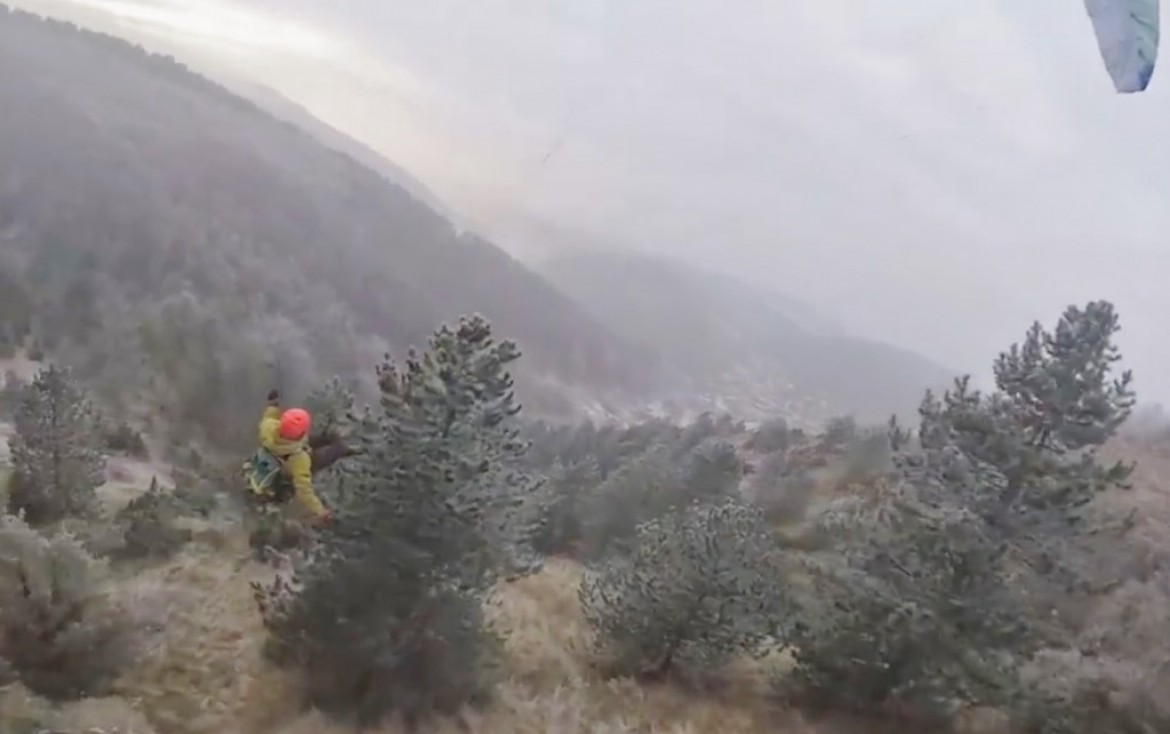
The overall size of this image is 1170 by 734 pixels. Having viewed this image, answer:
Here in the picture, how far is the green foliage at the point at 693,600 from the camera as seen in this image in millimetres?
11906

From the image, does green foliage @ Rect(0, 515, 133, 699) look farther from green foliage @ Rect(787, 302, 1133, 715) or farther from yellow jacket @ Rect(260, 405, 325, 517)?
green foliage @ Rect(787, 302, 1133, 715)

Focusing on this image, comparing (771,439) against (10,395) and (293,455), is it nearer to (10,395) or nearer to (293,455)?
(10,395)

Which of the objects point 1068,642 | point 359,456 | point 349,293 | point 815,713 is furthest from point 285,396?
point 349,293

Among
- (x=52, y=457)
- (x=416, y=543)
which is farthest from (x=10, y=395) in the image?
(x=416, y=543)

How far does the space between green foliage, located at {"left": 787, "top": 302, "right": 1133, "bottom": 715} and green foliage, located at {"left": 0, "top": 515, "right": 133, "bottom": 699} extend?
28.7 feet

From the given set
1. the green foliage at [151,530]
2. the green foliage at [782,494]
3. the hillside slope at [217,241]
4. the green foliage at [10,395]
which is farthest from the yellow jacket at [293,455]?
the hillside slope at [217,241]

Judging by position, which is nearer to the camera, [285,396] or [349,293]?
[285,396]

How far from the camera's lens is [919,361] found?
7475 cm

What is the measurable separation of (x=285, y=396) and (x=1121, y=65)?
84.8 feet

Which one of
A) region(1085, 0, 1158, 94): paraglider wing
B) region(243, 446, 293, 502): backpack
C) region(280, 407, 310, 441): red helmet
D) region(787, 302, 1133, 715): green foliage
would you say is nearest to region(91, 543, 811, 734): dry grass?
region(787, 302, 1133, 715): green foliage

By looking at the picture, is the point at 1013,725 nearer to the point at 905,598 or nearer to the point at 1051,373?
the point at 905,598

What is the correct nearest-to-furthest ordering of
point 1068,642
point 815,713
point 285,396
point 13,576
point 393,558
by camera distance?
point 13,576, point 393,558, point 815,713, point 1068,642, point 285,396

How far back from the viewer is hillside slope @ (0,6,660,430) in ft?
140

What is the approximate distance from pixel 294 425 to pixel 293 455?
33cm
